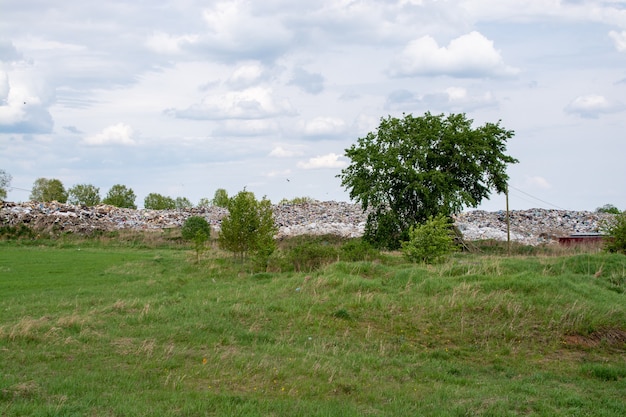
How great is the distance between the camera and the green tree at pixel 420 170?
1241 inches

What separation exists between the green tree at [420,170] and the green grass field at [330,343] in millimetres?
13387

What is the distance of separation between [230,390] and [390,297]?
6770mm

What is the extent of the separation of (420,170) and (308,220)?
675 inches

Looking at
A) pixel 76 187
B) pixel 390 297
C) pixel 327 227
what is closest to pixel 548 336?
pixel 390 297

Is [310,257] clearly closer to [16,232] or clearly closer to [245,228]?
[245,228]

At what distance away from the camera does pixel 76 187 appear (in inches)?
3024

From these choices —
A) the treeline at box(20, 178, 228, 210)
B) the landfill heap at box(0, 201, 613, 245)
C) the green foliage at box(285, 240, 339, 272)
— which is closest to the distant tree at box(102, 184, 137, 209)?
the treeline at box(20, 178, 228, 210)

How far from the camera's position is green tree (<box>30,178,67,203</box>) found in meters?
72.2

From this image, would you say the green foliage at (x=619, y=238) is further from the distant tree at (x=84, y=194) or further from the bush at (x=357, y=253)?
the distant tree at (x=84, y=194)

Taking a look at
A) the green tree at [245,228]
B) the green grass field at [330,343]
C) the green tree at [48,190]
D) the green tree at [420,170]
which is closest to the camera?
the green grass field at [330,343]

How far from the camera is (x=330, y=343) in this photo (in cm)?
1099

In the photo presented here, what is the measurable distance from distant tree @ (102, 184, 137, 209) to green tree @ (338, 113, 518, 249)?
158ft

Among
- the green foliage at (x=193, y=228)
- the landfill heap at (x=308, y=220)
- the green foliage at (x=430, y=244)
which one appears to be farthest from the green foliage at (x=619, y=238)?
the green foliage at (x=193, y=228)

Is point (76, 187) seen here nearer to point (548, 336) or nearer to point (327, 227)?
point (327, 227)
